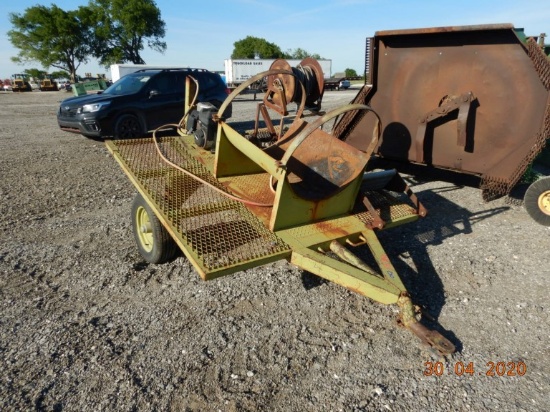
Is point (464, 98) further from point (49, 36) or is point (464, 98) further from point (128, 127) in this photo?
point (49, 36)

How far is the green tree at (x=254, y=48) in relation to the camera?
235 ft

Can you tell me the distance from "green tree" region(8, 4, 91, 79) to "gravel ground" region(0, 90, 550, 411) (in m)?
52.2

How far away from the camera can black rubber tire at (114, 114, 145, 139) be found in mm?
8148

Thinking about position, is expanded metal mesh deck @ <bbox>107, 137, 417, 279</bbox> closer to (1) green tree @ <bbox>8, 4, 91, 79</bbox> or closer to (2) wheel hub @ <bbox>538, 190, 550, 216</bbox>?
(2) wheel hub @ <bbox>538, 190, 550, 216</bbox>

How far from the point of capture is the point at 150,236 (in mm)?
3533

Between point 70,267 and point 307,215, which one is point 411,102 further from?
point 70,267

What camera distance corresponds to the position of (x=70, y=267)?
10.9 feet

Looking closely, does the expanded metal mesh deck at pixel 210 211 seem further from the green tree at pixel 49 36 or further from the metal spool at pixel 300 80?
the green tree at pixel 49 36

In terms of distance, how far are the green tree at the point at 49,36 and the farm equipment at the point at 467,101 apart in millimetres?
52673

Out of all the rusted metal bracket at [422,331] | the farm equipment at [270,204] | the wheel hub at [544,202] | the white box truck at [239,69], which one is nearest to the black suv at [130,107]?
the farm equipment at [270,204]

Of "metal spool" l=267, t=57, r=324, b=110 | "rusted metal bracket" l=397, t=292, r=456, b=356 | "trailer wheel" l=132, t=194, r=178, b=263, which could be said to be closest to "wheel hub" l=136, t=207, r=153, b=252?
"trailer wheel" l=132, t=194, r=178, b=263

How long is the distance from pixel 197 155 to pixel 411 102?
2825 millimetres
